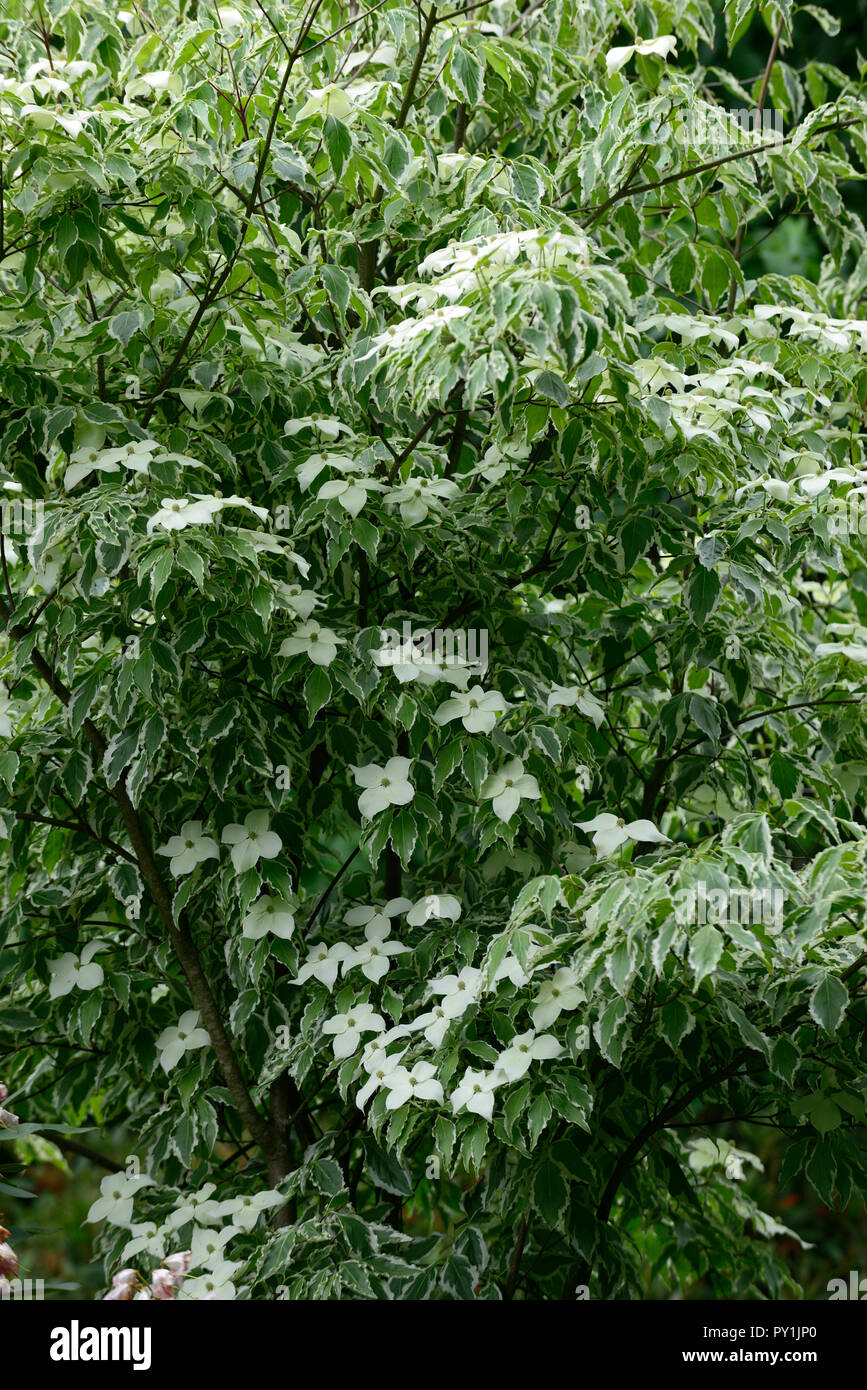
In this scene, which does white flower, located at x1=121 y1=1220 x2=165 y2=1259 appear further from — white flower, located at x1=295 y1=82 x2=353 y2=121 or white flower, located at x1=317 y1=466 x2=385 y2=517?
white flower, located at x1=295 y1=82 x2=353 y2=121

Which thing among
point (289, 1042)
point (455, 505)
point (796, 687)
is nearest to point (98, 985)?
point (289, 1042)

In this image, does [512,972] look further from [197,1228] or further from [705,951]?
[197,1228]

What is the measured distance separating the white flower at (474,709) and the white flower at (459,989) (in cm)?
33

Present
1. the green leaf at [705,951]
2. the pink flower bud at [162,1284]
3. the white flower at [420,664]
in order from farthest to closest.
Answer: the white flower at [420,664] → the pink flower bud at [162,1284] → the green leaf at [705,951]

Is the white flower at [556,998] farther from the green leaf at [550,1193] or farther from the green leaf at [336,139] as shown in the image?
the green leaf at [336,139]

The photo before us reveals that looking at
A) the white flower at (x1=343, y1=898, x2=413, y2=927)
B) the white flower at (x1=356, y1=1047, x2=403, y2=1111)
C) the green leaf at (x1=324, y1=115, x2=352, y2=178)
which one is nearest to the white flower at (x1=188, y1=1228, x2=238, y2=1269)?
the white flower at (x1=356, y1=1047, x2=403, y2=1111)

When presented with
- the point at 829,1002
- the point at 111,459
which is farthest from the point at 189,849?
the point at 829,1002

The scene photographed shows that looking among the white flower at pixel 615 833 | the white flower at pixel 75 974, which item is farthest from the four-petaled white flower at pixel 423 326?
the white flower at pixel 75 974

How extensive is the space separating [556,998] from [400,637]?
0.56m

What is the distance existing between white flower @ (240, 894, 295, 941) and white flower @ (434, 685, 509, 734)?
36 centimetres

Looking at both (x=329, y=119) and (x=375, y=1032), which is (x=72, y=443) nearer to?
(x=329, y=119)

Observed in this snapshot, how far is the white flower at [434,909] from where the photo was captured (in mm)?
1877

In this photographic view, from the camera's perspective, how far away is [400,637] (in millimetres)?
1896

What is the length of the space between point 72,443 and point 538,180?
757 mm
